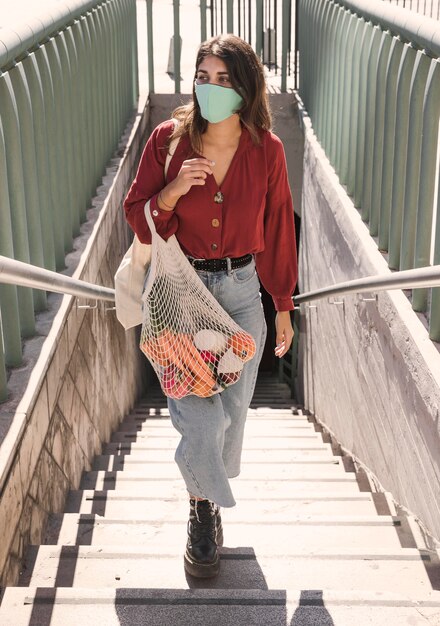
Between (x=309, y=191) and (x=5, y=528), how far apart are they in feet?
17.6

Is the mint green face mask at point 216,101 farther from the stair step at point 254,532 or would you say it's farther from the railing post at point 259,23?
the railing post at point 259,23

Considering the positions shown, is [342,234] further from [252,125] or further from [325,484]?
[252,125]

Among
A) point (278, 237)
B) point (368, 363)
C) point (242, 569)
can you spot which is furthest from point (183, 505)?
point (278, 237)

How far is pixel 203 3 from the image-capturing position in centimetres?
899

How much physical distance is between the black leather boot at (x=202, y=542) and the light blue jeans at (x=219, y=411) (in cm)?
7

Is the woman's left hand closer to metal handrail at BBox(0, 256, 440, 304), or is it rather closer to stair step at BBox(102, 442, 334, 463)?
metal handrail at BBox(0, 256, 440, 304)

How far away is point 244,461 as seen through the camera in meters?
5.32

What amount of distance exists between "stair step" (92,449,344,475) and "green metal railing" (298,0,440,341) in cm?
145

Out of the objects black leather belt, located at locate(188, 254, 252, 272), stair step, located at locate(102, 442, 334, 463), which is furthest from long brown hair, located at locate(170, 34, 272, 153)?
stair step, located at locate(102, 442, 334, 463)

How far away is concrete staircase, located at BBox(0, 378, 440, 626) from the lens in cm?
266

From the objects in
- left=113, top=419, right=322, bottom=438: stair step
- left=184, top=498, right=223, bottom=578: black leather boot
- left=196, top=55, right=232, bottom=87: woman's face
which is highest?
left=196, top=55, right=232, bottom=87: woman's face

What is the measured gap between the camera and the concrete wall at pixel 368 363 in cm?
329

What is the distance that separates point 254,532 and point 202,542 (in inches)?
21.7

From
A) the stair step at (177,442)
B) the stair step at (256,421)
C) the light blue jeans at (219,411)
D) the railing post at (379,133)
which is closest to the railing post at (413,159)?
the railing post at (379,133)
